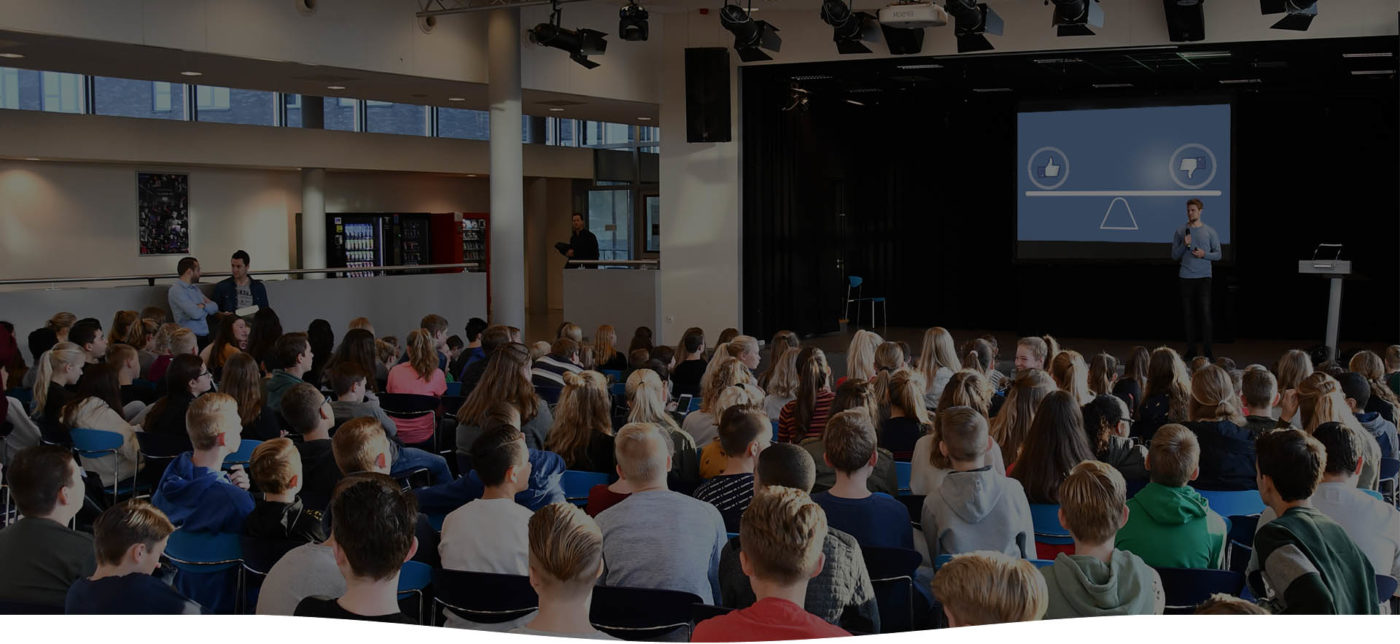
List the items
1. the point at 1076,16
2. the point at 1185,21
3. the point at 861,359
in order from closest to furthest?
the point at 861,359
the point at 1076,16
the point at 1185,21

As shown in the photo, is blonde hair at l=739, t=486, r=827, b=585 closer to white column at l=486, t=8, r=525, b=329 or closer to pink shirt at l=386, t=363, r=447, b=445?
pink shirt at l=386, t=363, r=447, b=445

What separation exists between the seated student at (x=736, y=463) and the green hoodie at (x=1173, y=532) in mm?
1229

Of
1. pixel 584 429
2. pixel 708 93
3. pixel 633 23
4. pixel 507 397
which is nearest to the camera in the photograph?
pixel 584 429

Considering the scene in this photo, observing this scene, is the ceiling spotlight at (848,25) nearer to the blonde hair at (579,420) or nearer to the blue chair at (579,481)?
the blonde hair at (579,420)

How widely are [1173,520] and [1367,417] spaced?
2575 millimetres

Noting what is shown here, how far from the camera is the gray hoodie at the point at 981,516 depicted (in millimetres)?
4043

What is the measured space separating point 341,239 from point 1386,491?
553 inches

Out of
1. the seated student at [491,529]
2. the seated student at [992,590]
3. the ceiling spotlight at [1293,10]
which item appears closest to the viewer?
the seated student at [992,590]

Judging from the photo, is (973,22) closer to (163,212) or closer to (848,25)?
(848,25)

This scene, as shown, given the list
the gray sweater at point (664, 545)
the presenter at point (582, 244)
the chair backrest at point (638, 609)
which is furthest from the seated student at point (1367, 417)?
the presenter at point (582, 244)

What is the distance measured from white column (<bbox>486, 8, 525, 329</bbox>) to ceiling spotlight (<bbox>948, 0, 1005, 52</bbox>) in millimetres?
4234

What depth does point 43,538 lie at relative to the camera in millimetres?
3555

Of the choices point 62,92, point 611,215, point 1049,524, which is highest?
point 62,92

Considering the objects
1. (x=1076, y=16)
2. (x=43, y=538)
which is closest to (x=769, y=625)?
(x=43, y=538)
